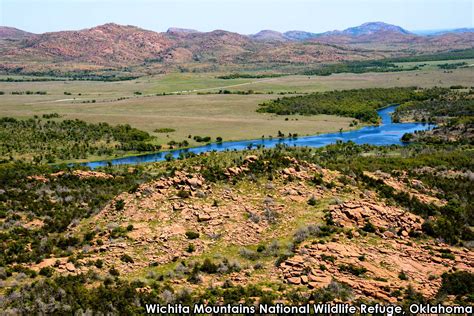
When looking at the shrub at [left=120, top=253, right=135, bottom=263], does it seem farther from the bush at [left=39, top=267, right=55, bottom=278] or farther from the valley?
the bush at [left=39, top=267, right=55, bottom=278]

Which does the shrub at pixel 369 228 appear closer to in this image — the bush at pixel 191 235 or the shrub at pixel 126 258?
the bush at pixel 191 235

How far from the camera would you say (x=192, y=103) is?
130m

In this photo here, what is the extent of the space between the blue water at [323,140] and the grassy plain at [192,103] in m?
4.07

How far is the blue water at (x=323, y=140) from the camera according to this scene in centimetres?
6850

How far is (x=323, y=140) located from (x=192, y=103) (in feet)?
189

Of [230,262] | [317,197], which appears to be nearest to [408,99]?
[317,197]

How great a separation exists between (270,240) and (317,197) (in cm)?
656

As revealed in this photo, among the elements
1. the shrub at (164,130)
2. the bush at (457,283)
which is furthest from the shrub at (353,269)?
the shrub at (164,130)

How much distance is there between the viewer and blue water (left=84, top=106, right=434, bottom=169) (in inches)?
2697

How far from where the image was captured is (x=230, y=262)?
945 inches

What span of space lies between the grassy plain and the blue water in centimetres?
407

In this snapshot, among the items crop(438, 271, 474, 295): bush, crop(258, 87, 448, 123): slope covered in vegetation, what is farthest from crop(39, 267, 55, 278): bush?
crop(258, 87, 448, 123): slope covered in vegetation

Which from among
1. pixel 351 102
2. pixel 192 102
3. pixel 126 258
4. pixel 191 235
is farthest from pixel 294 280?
pixel 192 102

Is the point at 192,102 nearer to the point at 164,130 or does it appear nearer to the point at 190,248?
the point at 164,130
